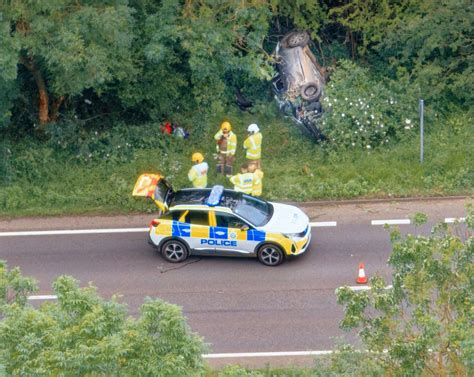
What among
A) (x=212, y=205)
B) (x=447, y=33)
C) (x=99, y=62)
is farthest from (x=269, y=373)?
(x=447, y=33)

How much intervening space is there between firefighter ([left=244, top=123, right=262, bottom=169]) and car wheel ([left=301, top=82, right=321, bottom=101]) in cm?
244

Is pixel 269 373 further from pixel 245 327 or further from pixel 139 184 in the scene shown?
pixel 139 184

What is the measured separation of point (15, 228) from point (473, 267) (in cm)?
1290

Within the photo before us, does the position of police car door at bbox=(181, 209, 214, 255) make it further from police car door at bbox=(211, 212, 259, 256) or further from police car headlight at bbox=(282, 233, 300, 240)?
police car headlight at bbox=(282, 233, 300, 240)

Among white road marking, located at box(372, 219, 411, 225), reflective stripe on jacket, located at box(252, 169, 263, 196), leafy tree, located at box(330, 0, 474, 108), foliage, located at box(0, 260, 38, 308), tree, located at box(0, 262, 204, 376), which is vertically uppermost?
leafy tree, located at box(330, 0, 474, 108)

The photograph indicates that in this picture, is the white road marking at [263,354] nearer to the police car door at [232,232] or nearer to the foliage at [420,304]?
the police car door at [232,232]

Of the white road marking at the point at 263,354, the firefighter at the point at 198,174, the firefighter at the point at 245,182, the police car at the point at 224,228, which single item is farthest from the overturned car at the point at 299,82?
the white road marking at the point at 263,354

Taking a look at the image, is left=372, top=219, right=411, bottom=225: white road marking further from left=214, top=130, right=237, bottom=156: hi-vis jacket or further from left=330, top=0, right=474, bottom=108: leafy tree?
left=330, top=0, right=474, bottom=108: leafy tree

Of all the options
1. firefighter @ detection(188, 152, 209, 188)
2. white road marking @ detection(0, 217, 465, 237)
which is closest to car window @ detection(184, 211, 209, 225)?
firefighter @ detection(188, 152, 209, 188)

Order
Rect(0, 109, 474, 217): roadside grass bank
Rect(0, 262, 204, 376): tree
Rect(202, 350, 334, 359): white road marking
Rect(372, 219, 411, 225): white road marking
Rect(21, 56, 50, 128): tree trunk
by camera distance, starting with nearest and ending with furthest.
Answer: Rect(0, 262, 204, 376): tree
Rect(202, 350, 334, 359): white road marking
Rect(372, 219, 411, 225): white road marking
Rect(0, 109, 474, 217): roadside grass bank
Rect(21, 56, 50, 128): tree trunk

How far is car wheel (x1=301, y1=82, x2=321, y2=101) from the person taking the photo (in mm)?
25688

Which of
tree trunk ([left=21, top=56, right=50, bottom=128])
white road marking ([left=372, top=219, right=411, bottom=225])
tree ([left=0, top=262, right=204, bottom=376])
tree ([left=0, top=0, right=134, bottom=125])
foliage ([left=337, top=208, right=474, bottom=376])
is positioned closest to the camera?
tree ([left=0, top=262, right=204, bottom=376])

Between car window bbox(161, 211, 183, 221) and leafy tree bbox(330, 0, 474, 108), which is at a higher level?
leafy tree bbox(330, 0, 474, 108)

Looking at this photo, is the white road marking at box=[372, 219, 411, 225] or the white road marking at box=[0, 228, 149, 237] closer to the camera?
the white road marking at box=[372, 219, 411, 225]
